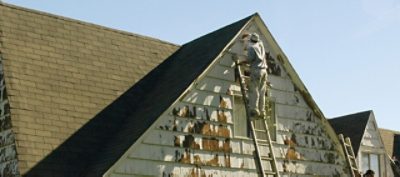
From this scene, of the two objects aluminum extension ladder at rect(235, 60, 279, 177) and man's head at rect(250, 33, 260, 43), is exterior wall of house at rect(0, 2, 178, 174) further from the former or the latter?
man's head at rect(250, 33, 260, 43)

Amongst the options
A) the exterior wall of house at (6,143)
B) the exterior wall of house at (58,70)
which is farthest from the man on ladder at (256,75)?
the exterior wall of house at (6,143)

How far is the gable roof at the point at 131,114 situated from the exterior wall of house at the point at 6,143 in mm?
556

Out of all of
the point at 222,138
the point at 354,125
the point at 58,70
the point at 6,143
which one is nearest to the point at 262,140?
the point at 222,138

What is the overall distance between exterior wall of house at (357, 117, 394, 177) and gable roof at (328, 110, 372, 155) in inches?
6.8

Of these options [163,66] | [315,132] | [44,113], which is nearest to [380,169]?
[315,132]

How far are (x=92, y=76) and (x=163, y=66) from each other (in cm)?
260

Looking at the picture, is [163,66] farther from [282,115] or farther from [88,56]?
[282,115]

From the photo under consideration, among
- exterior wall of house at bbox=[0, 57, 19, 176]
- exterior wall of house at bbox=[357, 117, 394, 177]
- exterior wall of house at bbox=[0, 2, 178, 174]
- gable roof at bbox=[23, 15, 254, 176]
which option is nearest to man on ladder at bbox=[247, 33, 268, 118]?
gable roof at bbox=[23, 15, 254, 176]

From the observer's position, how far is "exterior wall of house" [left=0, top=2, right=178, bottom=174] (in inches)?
603

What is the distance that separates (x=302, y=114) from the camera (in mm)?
18750

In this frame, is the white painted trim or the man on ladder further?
the man on ladder

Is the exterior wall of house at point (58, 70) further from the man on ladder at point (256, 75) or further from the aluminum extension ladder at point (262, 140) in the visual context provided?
the man on ladder at point (256, 75)

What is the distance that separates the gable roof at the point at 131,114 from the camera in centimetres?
1515

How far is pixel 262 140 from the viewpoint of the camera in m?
17.1
